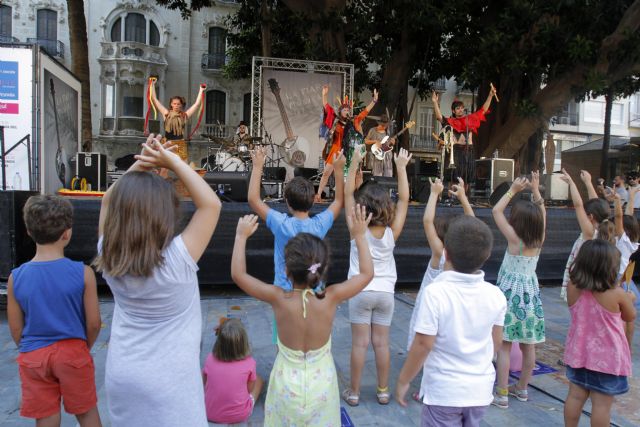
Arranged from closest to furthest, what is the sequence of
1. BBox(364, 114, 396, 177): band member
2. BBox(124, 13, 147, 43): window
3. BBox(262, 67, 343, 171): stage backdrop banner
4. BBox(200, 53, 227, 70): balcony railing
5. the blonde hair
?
the blonde hair, BBox(364, 114, 396, 177): band member, BBox(262, 67, 343, 171): stage backdrop banner, BBox(124, 13, 147, 43): window, BBox(200, 53, 227, 70): balcony railing

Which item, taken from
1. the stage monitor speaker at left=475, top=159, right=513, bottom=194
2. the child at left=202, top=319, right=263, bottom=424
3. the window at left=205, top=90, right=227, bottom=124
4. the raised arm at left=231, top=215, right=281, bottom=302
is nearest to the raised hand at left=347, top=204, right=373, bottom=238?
the raised arm at left=231, top=215, right=281, bottom=302

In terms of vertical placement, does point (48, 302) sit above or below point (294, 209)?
below

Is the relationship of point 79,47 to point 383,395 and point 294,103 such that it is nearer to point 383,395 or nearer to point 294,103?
point 294,103

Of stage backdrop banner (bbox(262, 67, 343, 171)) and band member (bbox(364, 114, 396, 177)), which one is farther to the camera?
stage backdrop banner (bbox(262, 67, 343, 171))

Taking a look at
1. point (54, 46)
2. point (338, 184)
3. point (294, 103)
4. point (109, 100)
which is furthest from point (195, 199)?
point (54, 46)

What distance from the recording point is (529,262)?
3619mm

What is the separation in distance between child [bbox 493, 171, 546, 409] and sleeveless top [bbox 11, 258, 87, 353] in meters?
2.75

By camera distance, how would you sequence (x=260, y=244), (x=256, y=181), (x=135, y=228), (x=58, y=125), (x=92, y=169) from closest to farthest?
(x=135, y=228) → (x=256, y=181) → (x=260, y=244) → (x=58, y=125) → (x=92, y=169)

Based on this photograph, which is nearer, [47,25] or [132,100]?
[47,25]

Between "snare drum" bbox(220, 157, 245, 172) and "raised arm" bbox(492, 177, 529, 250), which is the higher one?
"snare drum" bbox(220, 157, 245, 172)

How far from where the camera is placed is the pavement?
332 centimetres

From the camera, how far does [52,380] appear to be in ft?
7.66

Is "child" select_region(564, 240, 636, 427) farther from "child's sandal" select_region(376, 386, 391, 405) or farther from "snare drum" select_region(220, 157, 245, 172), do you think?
"snare drum" select_region(220, 157, 245, 172)

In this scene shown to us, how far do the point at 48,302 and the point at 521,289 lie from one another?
308cm
